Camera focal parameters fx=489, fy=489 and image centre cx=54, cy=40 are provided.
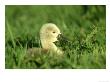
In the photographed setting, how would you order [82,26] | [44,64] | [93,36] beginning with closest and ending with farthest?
[44,64] → [93,36] → [82,26]

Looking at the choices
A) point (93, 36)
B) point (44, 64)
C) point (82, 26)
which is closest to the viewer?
point (44, 64)

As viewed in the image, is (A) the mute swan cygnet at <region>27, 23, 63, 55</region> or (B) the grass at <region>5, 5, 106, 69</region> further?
(A) the mute swan cygnet at <region>27, 23, 63, 55</region>

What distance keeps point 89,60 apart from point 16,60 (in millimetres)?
1041

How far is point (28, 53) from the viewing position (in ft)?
23.2

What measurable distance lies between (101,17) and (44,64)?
3.52 meters

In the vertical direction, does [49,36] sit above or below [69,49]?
above

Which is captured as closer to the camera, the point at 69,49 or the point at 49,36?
the point at 69,49

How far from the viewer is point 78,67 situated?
22.6 ft

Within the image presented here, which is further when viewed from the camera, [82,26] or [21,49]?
[82,26]

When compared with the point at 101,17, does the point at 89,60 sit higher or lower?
lower

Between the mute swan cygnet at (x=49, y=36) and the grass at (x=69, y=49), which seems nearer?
the grass at (x=69, y=49)
